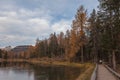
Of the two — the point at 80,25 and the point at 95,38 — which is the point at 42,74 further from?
the point at 95,38

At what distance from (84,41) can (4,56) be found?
13256 centimetres

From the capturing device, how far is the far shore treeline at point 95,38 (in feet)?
122

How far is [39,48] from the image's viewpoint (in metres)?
139

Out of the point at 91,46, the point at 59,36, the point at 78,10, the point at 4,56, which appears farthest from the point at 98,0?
the point at 4,56

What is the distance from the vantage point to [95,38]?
70.0 metres

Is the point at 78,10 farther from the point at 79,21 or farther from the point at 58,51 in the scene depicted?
the point at 58,51

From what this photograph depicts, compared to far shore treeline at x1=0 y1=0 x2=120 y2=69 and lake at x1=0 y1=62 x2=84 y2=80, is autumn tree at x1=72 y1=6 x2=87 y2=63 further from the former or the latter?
lake at x1=0 y1=62 x2=84 y2=80

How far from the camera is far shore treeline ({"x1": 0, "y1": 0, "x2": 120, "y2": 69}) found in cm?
3731

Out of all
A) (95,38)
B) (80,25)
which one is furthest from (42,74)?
(95,38)

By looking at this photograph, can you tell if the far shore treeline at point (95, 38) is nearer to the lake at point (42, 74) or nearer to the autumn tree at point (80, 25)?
the autumn tree at point (80, 25)

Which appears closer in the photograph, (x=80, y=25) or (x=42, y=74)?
(x=42, y=74)

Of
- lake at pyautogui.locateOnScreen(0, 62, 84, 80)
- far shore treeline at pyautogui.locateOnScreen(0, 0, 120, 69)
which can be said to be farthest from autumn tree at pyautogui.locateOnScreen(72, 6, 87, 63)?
lake at pyautogui.locateOnScreen(0, 62, 84, 80)

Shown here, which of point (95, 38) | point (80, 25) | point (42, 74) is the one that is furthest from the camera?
point (95, 38)

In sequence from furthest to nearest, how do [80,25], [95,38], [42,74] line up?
1. [95,38]
2. [80,25]
3. [42,74]
